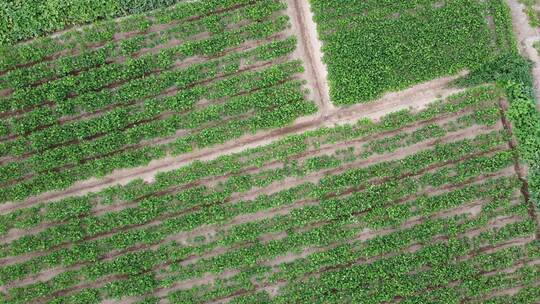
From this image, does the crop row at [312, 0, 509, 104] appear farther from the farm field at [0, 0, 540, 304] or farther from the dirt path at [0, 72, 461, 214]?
the dirt path at [0, 72, 461, 214]

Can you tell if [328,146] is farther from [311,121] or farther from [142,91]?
[142,91]

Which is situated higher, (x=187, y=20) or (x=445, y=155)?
(x=187, y=20)

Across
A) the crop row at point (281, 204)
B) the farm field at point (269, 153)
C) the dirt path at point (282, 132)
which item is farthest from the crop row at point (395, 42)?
the crop row at point (281, 204)

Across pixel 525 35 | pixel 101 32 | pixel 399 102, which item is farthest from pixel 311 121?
pixel 525 35

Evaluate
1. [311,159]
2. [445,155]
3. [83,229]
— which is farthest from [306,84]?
[83,229]

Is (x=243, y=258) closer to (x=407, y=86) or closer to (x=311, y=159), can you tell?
(x=311, y=159)

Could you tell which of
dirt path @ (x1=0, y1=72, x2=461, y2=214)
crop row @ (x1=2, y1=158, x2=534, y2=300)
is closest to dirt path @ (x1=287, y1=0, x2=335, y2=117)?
dirt path @ (x1=0, y1=72, x2=461, y2=214)
